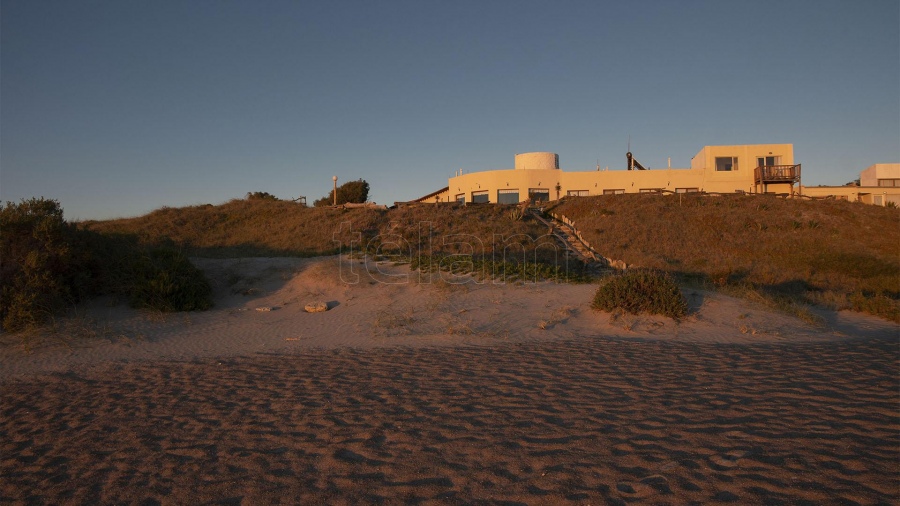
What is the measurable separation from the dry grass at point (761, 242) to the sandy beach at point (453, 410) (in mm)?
6192

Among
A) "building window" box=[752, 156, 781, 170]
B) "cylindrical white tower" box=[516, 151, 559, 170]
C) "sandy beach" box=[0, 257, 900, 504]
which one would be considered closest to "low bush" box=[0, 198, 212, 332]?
"sandy beach" box=[0, 257, 900, 504]

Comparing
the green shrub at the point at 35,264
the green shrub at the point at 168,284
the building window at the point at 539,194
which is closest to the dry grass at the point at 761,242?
the building window at the point at 539,194

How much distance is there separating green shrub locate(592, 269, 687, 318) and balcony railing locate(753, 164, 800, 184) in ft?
104

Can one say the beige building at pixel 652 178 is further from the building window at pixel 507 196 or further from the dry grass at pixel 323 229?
the dry grass at pixel 323 229

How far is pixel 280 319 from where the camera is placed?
12344 millimetres

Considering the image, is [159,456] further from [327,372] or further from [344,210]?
[344,210]

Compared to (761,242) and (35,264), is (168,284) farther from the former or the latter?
(761,242)

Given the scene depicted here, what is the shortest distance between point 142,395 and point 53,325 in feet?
15.3

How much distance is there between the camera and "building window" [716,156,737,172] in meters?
39.7

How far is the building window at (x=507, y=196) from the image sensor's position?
124ft

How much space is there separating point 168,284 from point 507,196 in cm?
2817

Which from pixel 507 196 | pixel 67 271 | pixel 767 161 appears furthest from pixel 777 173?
pixel 67 271

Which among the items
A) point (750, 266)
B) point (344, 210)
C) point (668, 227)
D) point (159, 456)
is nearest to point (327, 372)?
point (159, 456)

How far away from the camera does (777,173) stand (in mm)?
38250
